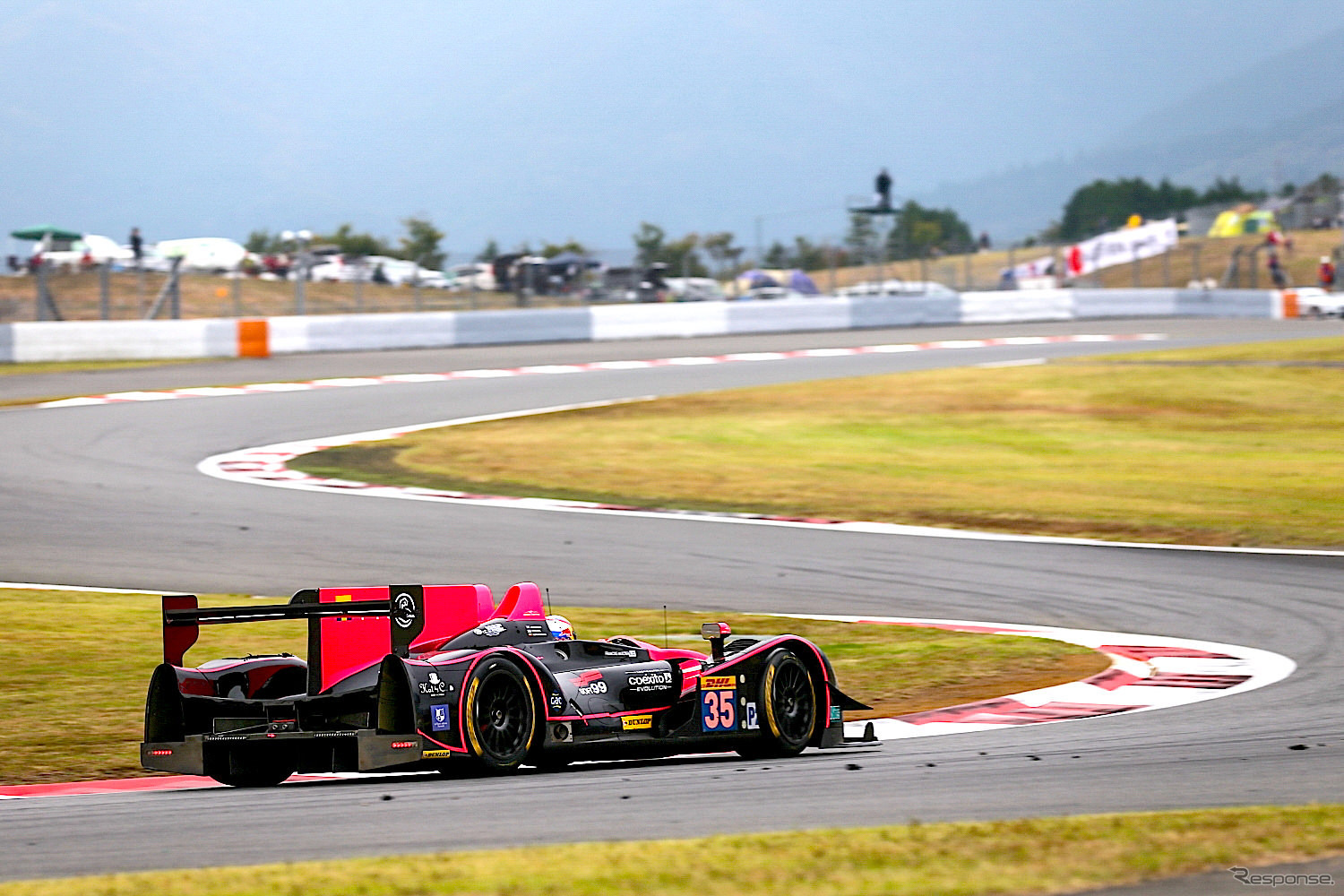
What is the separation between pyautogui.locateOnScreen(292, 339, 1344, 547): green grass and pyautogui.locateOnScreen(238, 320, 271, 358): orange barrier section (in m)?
10.3

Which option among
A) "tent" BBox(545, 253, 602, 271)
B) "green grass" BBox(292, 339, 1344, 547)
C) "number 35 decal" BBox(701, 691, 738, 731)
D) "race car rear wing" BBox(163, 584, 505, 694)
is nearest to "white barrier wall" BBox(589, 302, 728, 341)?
"tent" BBox(545, 253, 602, 271)

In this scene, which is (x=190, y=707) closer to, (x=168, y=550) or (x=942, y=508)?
(x=168, y=550)

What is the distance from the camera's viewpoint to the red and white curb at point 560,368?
25719mm

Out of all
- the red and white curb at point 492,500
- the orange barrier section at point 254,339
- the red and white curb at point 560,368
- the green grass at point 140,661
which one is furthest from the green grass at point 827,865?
the orange barrier section at point 254,339

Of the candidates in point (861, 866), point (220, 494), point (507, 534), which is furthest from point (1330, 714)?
point (220, 494)

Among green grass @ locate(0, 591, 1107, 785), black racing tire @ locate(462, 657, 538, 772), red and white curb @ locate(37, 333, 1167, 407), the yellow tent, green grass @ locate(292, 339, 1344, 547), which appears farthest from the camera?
the yellow tent

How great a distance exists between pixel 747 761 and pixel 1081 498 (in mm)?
10454

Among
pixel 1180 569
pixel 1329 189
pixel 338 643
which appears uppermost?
pixel 1329 189

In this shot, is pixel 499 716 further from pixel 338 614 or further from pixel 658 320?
pixel 658 320

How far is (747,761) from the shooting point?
23.3 ft

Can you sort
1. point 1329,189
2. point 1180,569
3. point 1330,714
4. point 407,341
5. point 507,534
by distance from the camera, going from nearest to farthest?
point 1330,714 < point 1180,569 < point 507,534 < point 407,341 < point 1329,189

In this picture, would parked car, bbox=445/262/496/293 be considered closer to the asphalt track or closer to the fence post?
the fence post

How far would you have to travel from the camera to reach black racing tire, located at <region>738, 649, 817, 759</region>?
709cm

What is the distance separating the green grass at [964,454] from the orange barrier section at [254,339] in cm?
1033
